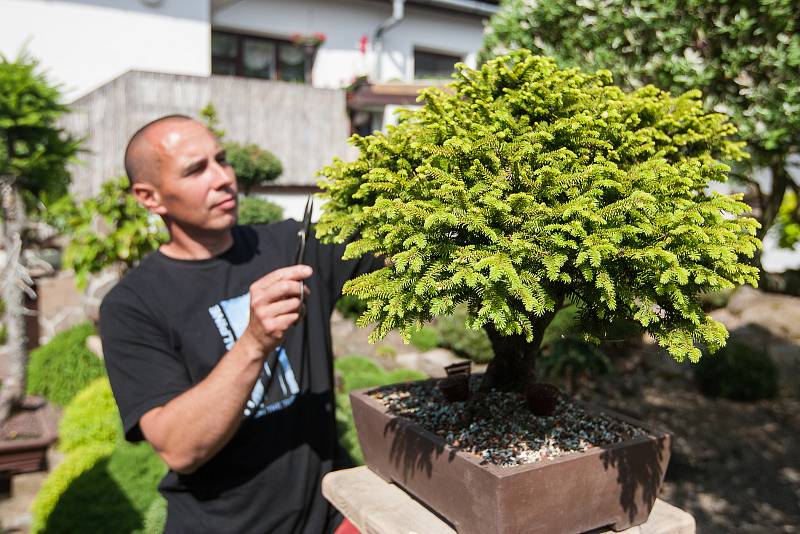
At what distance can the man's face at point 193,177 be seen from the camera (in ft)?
8.64

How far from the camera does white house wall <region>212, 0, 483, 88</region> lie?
1545 centimetres

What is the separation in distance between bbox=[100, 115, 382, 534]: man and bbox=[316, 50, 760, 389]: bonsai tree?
32.5 inches

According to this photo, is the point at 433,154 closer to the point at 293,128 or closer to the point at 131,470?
the point at 131,470

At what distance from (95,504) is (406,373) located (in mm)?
3308

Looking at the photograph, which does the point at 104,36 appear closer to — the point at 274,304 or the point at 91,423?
the point at 91,423

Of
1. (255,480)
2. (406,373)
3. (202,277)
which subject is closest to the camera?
(255,480)

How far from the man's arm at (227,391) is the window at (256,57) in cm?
1542

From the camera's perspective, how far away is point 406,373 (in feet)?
22.6

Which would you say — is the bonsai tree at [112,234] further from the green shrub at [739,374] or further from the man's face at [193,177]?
the green shrub at [739,374]

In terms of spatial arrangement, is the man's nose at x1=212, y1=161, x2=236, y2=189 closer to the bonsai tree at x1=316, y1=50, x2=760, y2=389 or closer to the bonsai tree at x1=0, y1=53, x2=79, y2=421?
A: the bonsai tree at x1=316, y1=50, x2=760, y2=389

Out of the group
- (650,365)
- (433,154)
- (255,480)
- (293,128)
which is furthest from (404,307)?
(293,128)

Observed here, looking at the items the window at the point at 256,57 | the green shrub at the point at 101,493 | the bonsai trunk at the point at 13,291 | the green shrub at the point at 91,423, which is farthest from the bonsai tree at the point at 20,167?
the window at the point at 256,57

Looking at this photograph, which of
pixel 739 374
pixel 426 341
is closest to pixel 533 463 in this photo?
pixel 739 374

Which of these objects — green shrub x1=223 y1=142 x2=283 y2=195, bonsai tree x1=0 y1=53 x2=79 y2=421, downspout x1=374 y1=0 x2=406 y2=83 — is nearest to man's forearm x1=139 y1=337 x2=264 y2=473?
bonsai tree x1=0 y1=53 x2=79 y2=421
